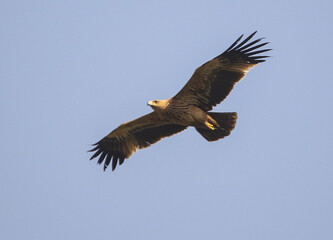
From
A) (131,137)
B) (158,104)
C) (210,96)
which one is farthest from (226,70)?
(131,137)

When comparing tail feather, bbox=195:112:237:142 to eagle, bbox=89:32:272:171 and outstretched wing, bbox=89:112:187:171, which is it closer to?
eagle, bbox=89:32:272:171

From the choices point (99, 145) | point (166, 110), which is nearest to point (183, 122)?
point (166, 110)

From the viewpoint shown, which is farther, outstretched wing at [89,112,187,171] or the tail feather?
outstretched wing at [89,112,187,171]

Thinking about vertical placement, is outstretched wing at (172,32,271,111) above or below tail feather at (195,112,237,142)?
above

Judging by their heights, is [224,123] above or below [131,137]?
below

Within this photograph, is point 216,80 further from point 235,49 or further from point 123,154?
point 123,154

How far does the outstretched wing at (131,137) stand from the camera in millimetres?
13398

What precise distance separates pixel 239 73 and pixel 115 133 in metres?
3.50

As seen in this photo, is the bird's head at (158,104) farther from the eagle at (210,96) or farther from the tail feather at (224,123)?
the tail feather at (224,123)

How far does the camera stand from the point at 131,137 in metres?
13.8

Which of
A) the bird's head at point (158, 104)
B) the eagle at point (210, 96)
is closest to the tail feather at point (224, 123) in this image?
the eagle at point (210, 96)

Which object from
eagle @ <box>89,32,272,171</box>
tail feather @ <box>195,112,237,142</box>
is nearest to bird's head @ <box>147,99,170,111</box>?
eagle @ <box>89,32,272,171</box>

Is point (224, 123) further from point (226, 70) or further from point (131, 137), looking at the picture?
point (131, 137)

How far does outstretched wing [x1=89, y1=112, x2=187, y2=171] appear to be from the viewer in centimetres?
1340
